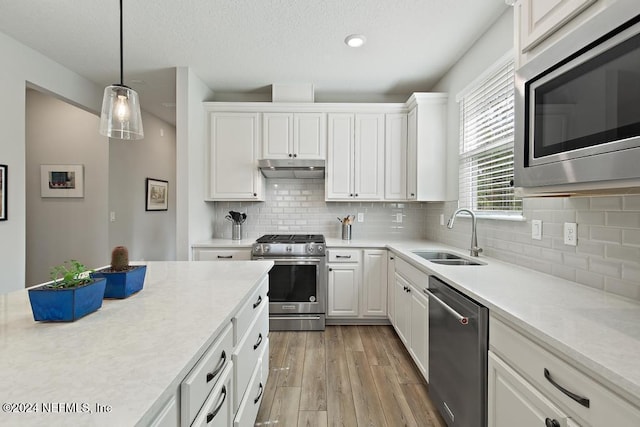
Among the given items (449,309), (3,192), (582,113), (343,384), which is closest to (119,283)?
(449,309)

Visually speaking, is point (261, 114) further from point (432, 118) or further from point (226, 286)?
point (226, 286)

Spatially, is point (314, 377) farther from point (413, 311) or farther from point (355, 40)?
point (355, 40)

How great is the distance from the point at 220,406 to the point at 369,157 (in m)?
2.85

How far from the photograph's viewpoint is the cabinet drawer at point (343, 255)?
3178mm

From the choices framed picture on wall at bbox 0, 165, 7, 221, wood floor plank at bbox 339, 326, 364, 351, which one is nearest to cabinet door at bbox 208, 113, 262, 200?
framed picture on wall at bbox 0, 165, 7, 221

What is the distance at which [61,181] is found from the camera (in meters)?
4.04

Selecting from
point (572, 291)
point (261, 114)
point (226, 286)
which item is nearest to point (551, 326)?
point (572, 291)

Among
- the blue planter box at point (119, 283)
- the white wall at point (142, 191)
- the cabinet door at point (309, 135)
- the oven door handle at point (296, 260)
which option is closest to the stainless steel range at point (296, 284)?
the oven door handle at point (296, 260)

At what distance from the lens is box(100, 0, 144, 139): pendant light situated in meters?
1.50

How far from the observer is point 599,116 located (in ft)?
3.13

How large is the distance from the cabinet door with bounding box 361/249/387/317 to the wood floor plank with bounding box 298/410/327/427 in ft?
4.70

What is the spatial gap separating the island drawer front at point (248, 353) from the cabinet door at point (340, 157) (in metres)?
A: 1.84

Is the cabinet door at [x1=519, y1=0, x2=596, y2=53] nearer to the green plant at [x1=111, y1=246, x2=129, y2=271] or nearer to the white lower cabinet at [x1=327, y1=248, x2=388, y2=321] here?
→ the green plant at [x1=111, y1=246, x2=129, y2=271]

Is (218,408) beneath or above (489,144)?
beneath
